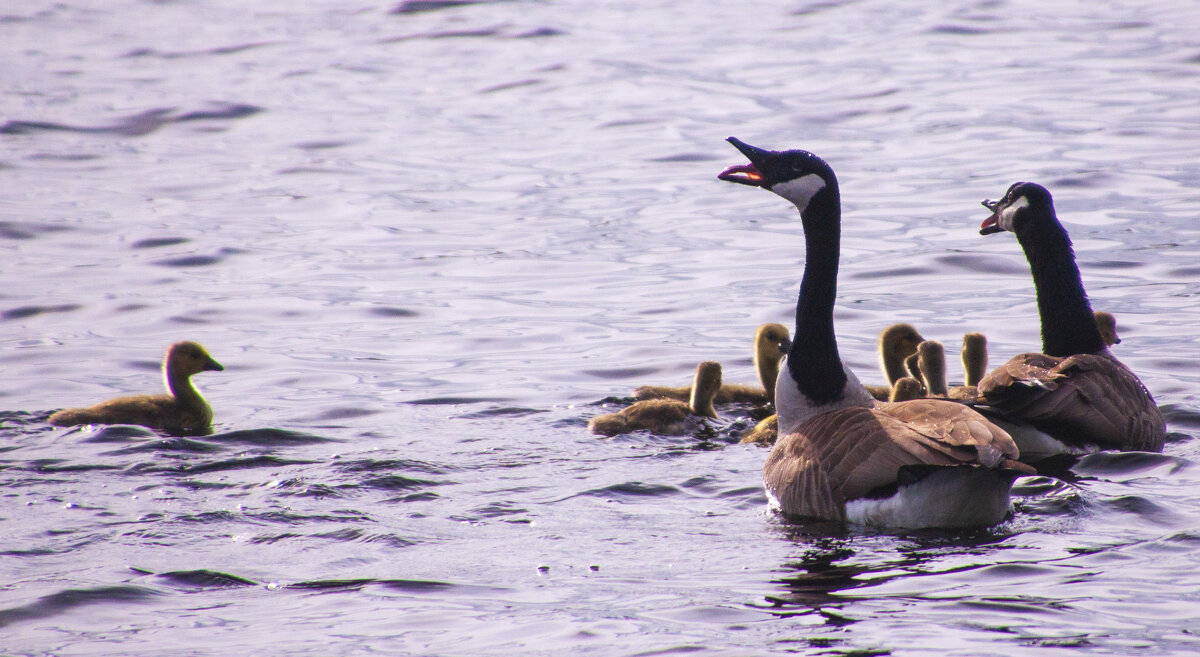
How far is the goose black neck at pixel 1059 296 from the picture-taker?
1048 cm

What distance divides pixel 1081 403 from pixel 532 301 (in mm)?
7180

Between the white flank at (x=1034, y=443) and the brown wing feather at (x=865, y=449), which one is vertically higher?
the brown wing feather at (x=865, y=449)

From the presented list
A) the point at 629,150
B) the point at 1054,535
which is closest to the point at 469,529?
the point at 1054,535

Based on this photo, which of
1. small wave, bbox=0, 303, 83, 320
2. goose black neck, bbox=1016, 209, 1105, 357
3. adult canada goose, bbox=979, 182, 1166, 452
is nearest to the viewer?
adult canada goose, bbox=979, 182, 1166, 452

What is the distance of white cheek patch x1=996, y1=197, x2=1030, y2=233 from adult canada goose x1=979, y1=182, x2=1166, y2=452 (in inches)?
17.3

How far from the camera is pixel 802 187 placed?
934cm

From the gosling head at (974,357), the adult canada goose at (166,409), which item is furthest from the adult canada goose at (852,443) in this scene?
the adult canada goose at (166,409)

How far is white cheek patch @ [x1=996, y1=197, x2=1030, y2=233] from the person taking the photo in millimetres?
11055

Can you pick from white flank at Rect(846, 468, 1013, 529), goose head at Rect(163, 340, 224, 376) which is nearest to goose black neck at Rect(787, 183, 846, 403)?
white flank at Rect(846, 468, 1013, 529)

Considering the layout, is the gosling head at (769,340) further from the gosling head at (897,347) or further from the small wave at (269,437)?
the small wave at (269,437)

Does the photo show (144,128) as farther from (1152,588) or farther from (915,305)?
(1152,588)

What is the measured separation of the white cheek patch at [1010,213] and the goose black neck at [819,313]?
2147 millimetres

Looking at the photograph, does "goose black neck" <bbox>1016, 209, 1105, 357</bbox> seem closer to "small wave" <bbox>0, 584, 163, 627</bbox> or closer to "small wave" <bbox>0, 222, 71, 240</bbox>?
"small wave" <bbox>0, 584, 163, 627</bbox>

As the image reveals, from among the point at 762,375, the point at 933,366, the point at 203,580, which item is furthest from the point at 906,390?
the point at 203,580
